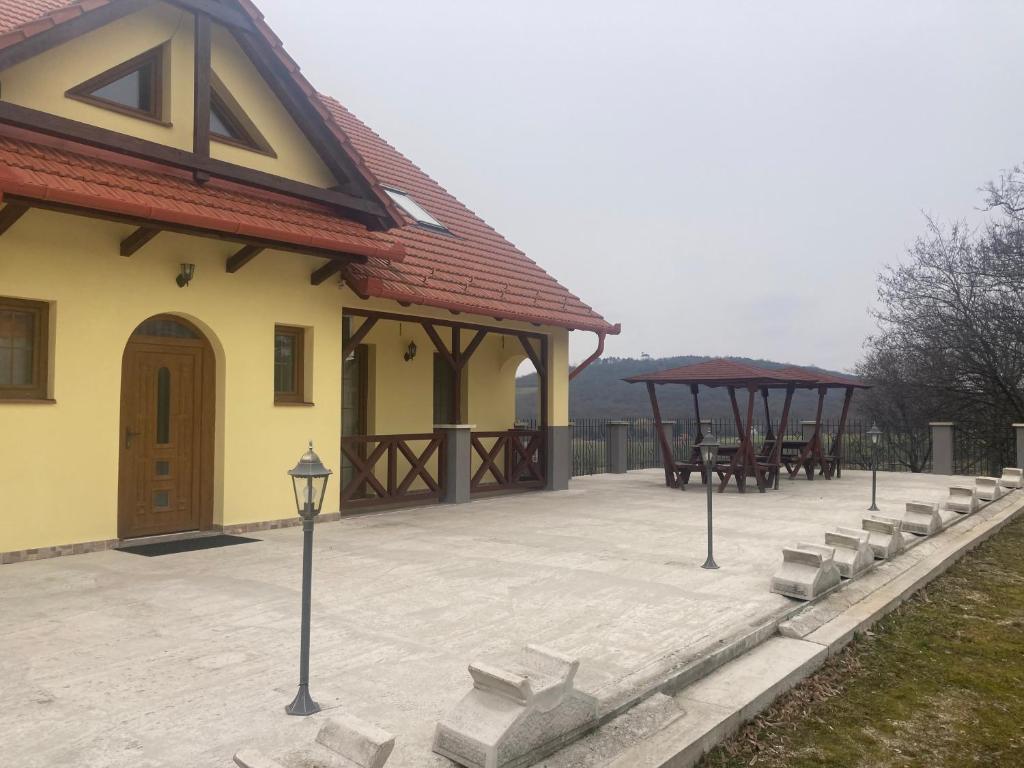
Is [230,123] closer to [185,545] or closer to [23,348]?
[23,348]

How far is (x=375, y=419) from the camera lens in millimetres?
11430

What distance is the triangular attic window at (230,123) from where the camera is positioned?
26.7 feet

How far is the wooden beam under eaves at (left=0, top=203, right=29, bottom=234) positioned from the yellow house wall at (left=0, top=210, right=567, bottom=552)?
24 centimetres

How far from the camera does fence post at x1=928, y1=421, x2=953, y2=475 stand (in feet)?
55.5

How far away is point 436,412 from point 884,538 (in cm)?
749

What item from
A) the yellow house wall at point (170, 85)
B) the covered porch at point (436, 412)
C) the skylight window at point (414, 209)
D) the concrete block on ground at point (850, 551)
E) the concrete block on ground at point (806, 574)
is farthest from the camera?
the skylight window at point (414, 209)

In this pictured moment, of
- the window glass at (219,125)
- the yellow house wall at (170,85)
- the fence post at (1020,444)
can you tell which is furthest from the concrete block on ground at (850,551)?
the fence post at (1020,444)

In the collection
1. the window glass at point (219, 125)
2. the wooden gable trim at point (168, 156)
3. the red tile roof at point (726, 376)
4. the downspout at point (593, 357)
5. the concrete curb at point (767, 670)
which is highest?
the window glass at point (219, 125)

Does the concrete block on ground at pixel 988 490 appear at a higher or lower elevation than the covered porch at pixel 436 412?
lower

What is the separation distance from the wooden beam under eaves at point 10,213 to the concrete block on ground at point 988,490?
12.2m

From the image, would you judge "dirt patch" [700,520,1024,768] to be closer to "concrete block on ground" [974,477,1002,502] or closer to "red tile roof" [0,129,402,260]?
"red tile roof" [0,129,402,260]

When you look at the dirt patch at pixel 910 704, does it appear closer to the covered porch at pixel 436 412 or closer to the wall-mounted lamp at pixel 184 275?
the covered porch at pixel 436 412

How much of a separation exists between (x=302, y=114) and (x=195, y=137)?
1516mm

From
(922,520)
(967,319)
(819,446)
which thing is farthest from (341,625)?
(967,319)
